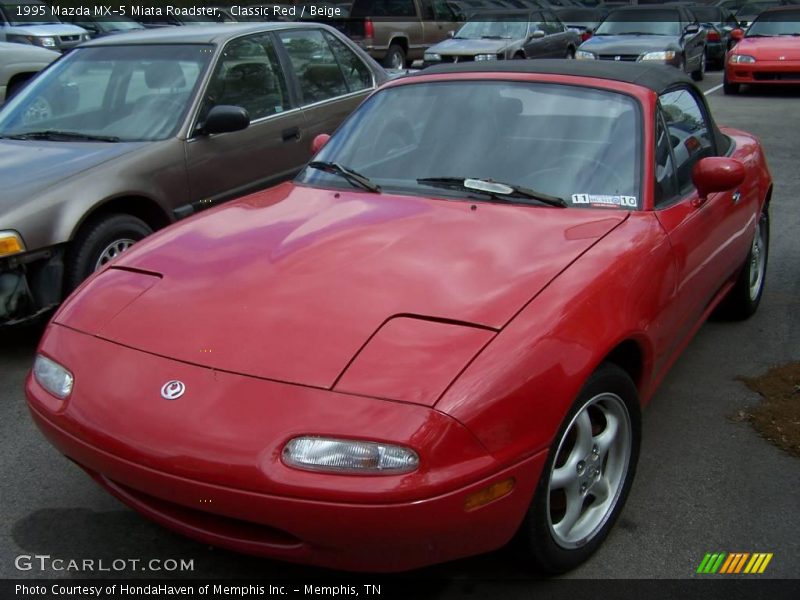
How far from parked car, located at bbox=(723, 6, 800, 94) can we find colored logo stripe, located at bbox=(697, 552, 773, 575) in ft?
42.3

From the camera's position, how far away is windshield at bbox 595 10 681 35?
15.6 meters

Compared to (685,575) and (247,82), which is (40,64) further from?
(685,575)

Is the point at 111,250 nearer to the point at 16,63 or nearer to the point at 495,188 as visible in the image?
the point at 495,188

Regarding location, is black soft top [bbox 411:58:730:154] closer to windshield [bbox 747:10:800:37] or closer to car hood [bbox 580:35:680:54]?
car hood [bbox 580:35:680:54]

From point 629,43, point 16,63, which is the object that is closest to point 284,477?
point 16,63

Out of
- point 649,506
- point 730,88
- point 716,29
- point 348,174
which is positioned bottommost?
point 730,88

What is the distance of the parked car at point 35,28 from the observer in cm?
1562

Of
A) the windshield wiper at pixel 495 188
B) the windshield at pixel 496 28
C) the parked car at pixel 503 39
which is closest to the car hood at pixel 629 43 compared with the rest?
the parked car at pixel 503 39

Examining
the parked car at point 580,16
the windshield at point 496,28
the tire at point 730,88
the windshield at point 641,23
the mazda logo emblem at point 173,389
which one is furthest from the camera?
the parked car at point 580,16

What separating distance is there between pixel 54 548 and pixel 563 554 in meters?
1.67

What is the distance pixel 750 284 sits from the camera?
4836 millimetres

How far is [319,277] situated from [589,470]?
1.07m

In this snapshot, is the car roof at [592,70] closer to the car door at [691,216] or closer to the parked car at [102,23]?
the car door at [691,216]

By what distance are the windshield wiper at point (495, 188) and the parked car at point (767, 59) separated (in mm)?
12316
